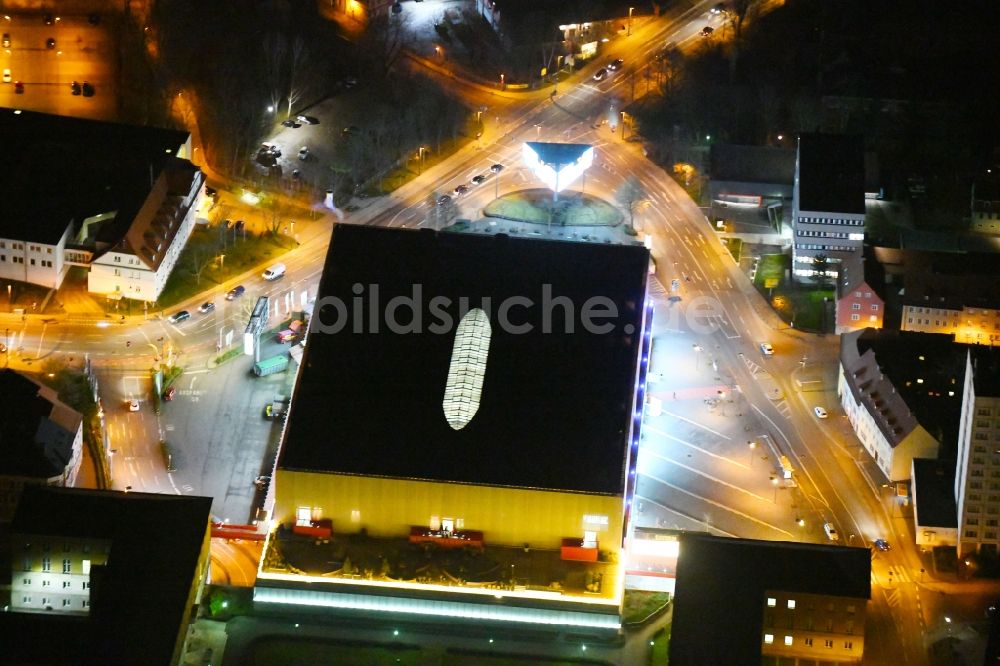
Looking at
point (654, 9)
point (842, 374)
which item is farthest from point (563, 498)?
point (654, 9)

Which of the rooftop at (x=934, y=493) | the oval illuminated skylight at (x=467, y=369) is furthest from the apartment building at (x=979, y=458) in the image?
the oval illuminated skylight at (x=467, y=369)

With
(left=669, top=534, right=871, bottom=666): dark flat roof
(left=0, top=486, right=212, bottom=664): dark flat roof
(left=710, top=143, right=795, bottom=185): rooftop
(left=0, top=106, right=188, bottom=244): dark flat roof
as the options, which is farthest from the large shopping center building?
(left=710, top=143, right=795, bottom=185): rooftop

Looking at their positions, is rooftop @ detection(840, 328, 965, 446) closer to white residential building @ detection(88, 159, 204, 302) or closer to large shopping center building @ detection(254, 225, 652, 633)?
large shopping center building @ detection(254, 225, 652, 633)

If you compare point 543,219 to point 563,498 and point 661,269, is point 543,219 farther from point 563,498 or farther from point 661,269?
point 563,498

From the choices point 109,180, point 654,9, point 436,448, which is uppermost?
point 654,9

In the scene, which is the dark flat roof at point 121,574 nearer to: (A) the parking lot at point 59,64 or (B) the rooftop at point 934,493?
(B) the rooftop at point 934,493
